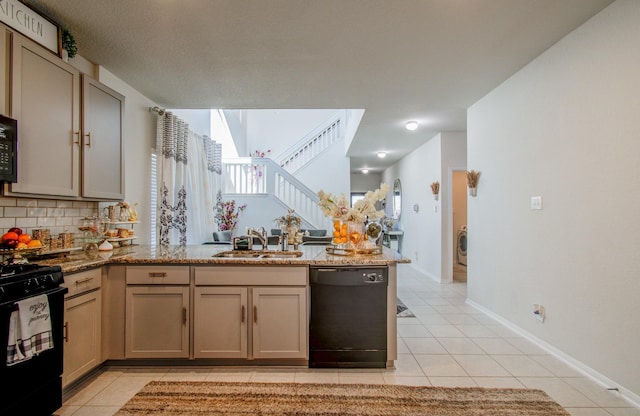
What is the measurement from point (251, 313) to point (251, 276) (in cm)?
29

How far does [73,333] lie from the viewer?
2.24m

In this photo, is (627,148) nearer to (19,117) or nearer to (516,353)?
(516,353)

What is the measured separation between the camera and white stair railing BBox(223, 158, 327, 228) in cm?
757

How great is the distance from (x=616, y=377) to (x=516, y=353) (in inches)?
28.2

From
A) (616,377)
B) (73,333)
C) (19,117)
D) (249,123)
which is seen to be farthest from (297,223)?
(249,123)

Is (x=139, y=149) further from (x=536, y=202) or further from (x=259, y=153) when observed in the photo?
(x=259, y=153)

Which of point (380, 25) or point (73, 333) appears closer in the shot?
point (73, 333)

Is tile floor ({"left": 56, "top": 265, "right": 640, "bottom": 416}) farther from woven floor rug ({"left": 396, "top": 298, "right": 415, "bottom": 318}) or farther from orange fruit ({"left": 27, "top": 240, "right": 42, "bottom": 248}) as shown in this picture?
orange fruit ({"left": 27, "top": 240, "right": 42, "bottom": 248})

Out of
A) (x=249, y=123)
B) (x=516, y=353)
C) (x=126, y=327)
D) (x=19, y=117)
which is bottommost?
(x=516, y=353)

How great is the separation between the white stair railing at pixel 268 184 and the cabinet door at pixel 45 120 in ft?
16.2

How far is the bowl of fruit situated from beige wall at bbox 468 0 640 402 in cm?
403

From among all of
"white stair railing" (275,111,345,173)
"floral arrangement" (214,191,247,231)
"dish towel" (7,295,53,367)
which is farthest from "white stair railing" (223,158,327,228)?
"dish towel" (7,295,53,367)

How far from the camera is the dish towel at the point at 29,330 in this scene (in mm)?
1693

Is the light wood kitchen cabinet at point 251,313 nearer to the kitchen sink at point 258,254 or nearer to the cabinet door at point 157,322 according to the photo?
the cabinet door at point 157,322
